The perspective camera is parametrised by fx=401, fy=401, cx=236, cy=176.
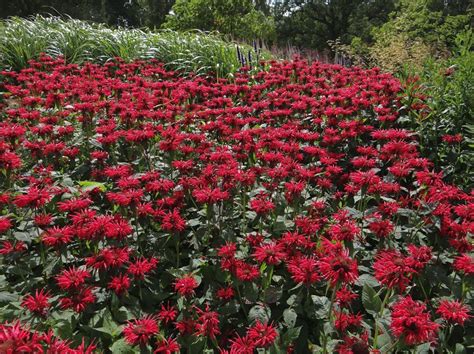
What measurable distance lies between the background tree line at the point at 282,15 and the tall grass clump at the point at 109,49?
7.48 meters

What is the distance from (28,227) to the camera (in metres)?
1.98

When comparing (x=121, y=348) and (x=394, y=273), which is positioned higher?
(x=394, y=273)

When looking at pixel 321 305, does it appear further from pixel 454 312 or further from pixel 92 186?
pixel 92 186

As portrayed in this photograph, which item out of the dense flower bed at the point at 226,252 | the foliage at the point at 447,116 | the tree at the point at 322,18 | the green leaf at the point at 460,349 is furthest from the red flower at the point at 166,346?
the tree at the point at 322,18

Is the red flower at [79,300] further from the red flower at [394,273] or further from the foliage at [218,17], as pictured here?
the foliage at [218,17]

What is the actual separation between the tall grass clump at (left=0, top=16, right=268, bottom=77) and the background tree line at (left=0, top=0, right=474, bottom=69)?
748 centimetres

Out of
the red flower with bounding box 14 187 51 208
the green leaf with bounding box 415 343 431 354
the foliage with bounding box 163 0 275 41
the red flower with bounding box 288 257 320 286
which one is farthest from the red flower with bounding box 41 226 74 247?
the foliage with bounding box 163 0 275 41

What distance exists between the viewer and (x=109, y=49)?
6.61m

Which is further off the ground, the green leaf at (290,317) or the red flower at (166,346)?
the red flower at (166,346)

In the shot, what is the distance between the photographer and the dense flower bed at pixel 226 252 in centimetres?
145

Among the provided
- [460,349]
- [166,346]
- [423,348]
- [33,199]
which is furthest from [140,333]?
[460,349]

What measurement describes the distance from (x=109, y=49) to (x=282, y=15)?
26371 millimetres

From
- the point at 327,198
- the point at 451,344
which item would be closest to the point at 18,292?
the point at 327,198

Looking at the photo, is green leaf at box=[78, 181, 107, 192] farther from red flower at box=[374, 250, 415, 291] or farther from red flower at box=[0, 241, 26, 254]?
red flower at box=[374, 250, 415, 291]
